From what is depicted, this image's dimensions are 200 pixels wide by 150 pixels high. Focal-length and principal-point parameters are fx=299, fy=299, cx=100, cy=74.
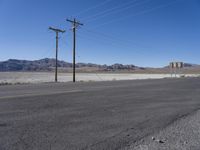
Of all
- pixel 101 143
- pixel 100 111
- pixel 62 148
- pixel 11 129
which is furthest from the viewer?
pixel 100 111

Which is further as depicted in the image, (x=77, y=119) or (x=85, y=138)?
(x=77, y=119)

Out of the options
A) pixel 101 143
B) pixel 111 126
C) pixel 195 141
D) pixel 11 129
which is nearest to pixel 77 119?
pixel 111 126

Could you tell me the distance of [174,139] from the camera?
6555 mm

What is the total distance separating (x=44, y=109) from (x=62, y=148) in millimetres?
5616

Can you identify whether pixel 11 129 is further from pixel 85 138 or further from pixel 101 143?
pixel 101 143

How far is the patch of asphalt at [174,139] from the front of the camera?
5.86 meters

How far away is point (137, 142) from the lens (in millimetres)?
6305

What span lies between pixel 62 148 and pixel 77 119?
333 cm

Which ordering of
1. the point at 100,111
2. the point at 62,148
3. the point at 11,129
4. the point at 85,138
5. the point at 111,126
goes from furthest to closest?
1. the point at 100,111
2. the point at 111,126
3. the point at 11,129
4. the point at 85,138
5. the point at 62,148

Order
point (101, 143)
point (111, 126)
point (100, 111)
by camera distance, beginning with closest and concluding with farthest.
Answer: point (101, 143), point (111, 126), point (100, 111)

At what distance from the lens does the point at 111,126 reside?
26.4 ft

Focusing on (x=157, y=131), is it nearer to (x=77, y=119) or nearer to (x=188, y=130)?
(x=188, y=130)

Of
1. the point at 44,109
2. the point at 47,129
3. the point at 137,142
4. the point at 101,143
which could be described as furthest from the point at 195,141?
the point at 44,109

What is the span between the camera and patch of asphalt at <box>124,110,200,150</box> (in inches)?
231
